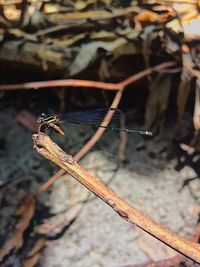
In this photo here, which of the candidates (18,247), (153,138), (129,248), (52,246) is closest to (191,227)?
(129,248)

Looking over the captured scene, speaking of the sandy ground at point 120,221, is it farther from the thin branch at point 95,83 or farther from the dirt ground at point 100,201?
the thin branch at point 95,83

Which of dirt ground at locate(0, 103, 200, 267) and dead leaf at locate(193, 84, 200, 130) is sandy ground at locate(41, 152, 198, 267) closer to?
dirt ground at locate(0, 103, 200, 267)

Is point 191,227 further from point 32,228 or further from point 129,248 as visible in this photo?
point 32,228

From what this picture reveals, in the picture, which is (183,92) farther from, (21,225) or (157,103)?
(21,225)

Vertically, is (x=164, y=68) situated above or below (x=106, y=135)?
above

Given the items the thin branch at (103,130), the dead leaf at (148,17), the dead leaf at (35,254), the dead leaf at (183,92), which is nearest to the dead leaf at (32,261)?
the dead leaf at (35,254)

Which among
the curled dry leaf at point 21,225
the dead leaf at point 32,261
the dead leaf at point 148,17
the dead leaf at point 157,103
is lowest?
the dead leaf at point 32,261

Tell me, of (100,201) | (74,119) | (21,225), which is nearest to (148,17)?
→ (74,119)
